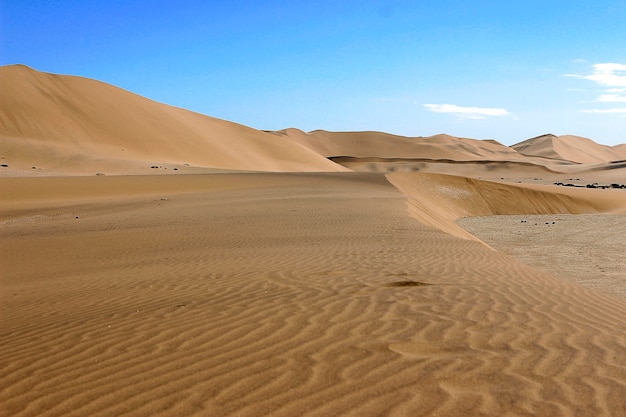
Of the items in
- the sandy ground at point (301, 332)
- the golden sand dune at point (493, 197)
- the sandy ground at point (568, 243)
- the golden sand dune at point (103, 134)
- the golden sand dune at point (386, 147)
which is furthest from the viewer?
the golden sand dune at point (386, 147)

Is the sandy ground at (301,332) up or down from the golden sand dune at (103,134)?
down

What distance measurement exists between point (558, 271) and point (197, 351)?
1194 cm

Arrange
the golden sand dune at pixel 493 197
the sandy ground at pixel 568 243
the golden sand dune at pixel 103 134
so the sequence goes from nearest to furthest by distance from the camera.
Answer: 1. the sandy ground at pixel 568 243
2. the golden sand dune at pixel 493 197
3. the golden sand dune at pixel 103 134

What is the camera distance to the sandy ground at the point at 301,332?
4102mm

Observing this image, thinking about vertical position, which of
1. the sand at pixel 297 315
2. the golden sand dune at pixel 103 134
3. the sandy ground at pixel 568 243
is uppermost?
the golden sand dune at pixel 103 134

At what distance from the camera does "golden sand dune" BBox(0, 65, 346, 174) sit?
47375 millimetres

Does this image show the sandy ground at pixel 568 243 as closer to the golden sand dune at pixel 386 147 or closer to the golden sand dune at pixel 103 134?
the golden sand dune at pixel 103 134

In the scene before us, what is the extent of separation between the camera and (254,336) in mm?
5582

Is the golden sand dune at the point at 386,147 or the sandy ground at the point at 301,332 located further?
the golden sand dune at the point at 386,147

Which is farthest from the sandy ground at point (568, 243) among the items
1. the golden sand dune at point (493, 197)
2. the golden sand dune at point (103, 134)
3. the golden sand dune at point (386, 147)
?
the golden sand dune at point (386, 147)

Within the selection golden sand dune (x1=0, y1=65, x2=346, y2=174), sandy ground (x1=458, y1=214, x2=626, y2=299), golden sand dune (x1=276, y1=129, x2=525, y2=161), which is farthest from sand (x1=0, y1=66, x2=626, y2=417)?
golden sand dune (x1=276, y1=129, x2=525, y2=161)

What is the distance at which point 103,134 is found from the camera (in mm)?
59656

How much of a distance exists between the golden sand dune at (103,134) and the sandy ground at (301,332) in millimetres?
35641

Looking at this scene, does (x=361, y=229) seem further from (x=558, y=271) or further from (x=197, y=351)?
(x=197, y=351)
